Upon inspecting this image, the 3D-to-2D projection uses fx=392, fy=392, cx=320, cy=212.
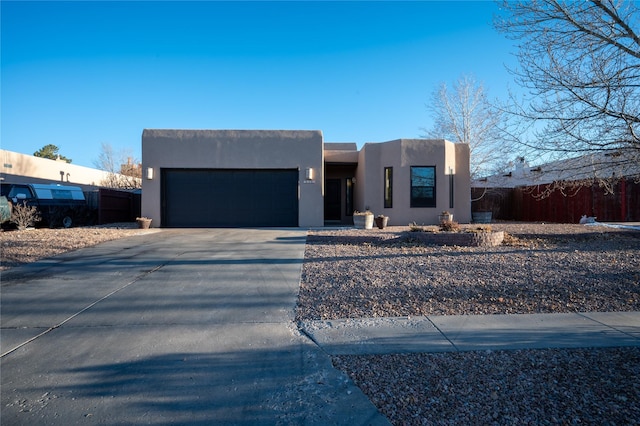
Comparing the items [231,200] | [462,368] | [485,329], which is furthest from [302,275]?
[231,200]

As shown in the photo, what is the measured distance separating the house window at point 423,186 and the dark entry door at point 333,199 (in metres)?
5.52

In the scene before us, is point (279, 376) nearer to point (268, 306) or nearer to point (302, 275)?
point (268, 306)

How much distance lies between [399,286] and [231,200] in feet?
37.2

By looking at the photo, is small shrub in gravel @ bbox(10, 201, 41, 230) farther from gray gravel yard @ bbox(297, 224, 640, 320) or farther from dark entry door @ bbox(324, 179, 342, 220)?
dark entry door @ bbox(324, 179, 342, 220)

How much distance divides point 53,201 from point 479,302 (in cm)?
1605

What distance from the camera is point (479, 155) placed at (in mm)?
28750

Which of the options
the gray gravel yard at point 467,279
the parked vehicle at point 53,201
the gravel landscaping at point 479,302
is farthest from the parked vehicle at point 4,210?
the gray gravel yard at point 467,279

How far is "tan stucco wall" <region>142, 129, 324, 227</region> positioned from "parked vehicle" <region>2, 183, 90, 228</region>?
9.98 feet

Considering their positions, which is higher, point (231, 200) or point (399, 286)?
point (231, 200)

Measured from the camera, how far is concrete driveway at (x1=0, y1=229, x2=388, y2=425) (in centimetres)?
306

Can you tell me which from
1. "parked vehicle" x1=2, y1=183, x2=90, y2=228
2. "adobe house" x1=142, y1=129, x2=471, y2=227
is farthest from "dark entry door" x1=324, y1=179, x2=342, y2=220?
"parked vehicle" x1=2, y1=183, x2=90, y2=228

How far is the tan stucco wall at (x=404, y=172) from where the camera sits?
1648 cm

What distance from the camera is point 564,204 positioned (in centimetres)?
2073

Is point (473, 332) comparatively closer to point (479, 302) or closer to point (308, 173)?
point (479, 302)
